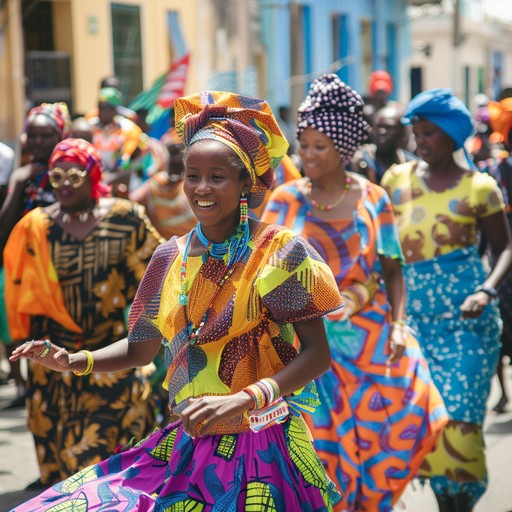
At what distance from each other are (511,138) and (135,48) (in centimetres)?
1573

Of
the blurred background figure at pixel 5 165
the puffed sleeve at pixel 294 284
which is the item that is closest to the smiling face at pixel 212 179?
the puffed sleeve at pixel 294 284

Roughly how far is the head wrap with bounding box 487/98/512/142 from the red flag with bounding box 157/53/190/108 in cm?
563

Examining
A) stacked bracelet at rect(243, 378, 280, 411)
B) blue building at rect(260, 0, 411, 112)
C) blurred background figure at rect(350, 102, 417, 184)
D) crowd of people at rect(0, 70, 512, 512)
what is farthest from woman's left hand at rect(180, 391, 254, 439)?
blue building at rect(260, 0, 411, 112)

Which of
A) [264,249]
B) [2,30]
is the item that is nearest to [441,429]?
[264,249]

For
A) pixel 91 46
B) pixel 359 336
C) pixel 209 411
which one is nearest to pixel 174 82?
pixel 359 336

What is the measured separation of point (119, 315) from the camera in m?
5.65

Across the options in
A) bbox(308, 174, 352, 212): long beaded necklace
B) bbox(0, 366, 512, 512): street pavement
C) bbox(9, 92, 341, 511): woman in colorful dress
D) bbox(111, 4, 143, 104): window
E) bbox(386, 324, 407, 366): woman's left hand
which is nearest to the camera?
bbox(9, 92, 341, 511): woman in colorful dress

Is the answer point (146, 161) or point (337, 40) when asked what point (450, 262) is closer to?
point (146, 161)

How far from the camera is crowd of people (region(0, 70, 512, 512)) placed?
3289 millimetres

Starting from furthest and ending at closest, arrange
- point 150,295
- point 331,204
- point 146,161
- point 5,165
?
1. point 146,161
2. point 5,165
3. point 331,204
4. point 150,295

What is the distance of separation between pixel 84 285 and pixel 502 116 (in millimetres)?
3131

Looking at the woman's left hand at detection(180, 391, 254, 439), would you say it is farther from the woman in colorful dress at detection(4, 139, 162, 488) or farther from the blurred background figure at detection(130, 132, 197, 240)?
the blurred background figure at detection(130, 132, 197, 240)

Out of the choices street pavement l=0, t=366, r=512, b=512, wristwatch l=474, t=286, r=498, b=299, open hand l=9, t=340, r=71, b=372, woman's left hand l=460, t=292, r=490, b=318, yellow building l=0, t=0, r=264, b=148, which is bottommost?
street pavement l=0, t=366, r=512, b=512

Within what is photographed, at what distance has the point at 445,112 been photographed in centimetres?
590
